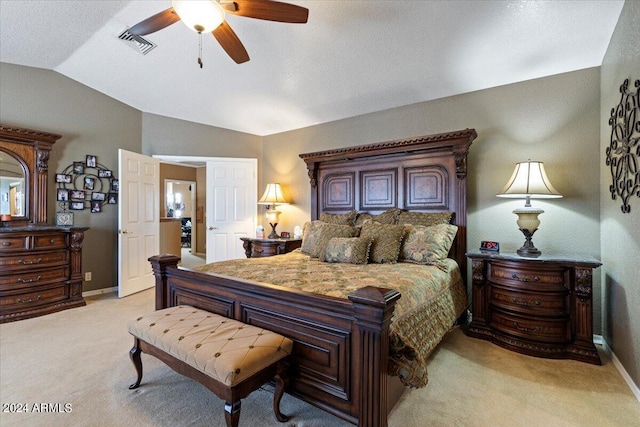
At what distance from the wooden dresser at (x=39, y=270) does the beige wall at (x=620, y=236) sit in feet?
18.4

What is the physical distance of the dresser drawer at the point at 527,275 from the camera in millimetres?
2572

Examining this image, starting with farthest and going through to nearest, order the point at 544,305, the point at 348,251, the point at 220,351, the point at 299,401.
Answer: the point at 348,251
the point at 544,305
the point at 299,401
the point at 220,351

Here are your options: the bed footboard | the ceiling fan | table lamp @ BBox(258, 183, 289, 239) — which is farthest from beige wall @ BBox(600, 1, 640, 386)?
table lamp @ BBox(258, 183, 289, 239)

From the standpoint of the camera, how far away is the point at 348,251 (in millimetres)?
2906

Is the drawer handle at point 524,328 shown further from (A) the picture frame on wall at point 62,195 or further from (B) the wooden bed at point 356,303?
(A) the picture frame on wall at point 62,195

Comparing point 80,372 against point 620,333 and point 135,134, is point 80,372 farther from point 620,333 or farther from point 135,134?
point 620,333

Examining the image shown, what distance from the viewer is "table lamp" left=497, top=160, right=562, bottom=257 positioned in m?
2.79

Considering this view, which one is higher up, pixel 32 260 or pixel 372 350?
pixel 32 260

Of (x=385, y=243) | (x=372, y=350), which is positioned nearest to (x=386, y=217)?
(x=385, y=243)

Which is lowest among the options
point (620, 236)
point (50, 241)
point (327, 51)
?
point (50, 241)

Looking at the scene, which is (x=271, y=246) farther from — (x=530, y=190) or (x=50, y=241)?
(x=530, y=190)

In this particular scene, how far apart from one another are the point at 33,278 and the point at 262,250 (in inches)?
107

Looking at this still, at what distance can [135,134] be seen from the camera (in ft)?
16.4

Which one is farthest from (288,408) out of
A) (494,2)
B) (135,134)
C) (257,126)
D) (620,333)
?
(135,134)
